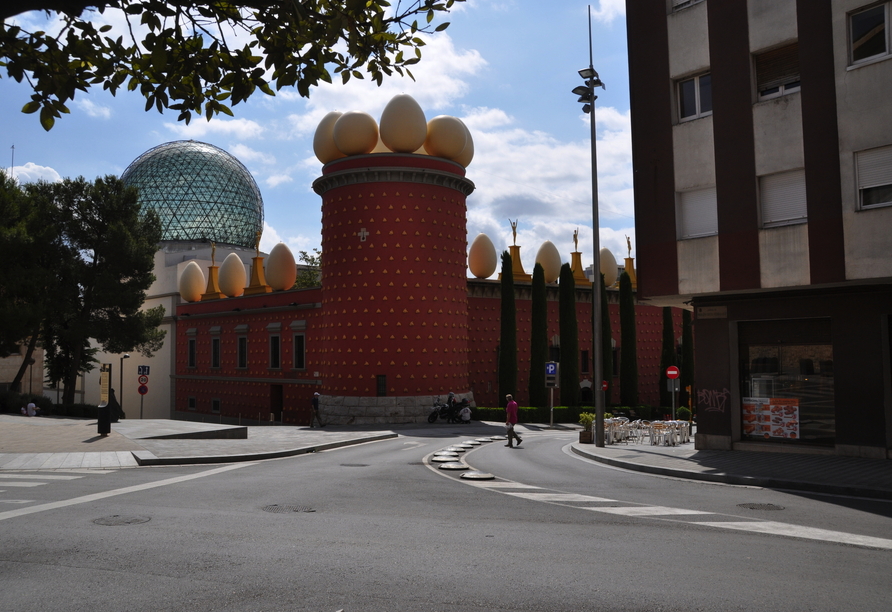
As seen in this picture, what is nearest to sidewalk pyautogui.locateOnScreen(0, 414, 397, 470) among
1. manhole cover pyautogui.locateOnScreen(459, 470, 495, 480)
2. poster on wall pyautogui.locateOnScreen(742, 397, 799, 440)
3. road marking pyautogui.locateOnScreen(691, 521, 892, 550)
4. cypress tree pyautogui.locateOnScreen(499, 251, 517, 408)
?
manhole cover pyautogui.locateOnScreen(459, 470, 495, 480)

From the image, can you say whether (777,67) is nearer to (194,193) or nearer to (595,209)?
(595,209)

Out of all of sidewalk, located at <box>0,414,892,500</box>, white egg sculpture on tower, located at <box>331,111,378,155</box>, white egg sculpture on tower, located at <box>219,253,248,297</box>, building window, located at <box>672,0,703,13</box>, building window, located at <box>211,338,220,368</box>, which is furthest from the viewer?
building window, located at <box>211,338,220,368</box>

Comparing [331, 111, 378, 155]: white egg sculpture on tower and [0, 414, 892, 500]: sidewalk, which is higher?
[331, 111, 378, 155]: white egg sculpture on tower

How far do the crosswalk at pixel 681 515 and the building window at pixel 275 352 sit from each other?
30228 millimetres

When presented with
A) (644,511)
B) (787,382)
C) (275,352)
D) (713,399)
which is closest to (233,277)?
(275,352)

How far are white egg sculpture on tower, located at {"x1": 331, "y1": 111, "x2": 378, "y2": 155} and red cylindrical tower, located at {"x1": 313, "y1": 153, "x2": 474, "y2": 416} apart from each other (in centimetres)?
64

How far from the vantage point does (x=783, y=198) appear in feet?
55.3

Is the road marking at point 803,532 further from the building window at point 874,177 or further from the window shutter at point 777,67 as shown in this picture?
the window shutter at point 777,67

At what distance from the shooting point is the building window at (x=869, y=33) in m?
15.2

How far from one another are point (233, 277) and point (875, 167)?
39.1m

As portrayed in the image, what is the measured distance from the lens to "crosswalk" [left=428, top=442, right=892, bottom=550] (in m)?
8.69

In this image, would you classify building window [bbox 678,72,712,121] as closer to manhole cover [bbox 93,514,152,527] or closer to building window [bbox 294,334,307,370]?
manhole cover [bbox 93,514,152,527]

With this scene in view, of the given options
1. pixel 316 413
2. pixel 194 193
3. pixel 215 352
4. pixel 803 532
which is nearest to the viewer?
pixel 803 532

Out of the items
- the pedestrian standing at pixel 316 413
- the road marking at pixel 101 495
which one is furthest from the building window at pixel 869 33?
the pedestrian standing at pixel 316 413
